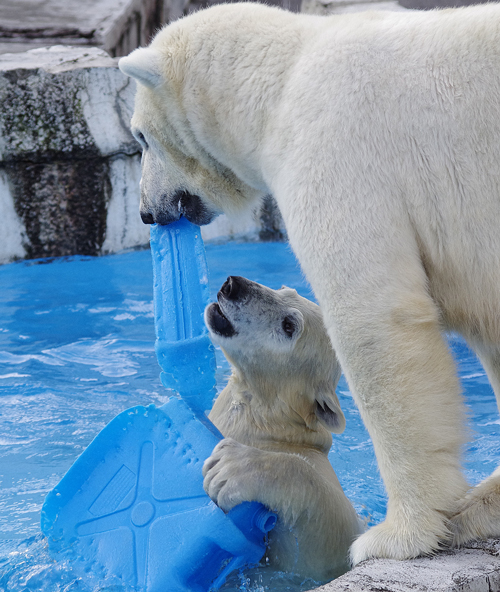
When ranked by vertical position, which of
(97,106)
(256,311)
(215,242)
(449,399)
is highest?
(449,399)

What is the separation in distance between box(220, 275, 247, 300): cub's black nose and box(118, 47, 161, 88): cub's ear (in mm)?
684

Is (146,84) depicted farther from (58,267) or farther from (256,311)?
(58,267)

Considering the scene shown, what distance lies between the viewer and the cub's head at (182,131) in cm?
219

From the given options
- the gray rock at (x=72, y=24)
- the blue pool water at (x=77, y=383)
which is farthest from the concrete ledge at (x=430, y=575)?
the gray rock at (x=72, y=24)

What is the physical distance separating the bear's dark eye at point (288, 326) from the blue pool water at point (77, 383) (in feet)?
2.48

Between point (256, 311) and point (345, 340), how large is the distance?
0.87m

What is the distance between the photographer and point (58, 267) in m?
7.02

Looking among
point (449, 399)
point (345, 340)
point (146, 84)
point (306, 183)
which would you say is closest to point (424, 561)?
point (449, 399)

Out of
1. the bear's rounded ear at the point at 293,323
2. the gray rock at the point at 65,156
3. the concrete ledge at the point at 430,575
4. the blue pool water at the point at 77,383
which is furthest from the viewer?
the gray rock at the point at 65,156

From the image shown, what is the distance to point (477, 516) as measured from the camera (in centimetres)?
175

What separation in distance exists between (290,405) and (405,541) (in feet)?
3.23

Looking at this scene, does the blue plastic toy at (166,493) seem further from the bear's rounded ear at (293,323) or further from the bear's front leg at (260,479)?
the bear's rounded ear at (293,323)

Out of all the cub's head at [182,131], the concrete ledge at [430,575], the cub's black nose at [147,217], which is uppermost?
the cub's head at [182,131]

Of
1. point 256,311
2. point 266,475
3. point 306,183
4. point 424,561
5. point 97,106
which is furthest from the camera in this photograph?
point 97,106
